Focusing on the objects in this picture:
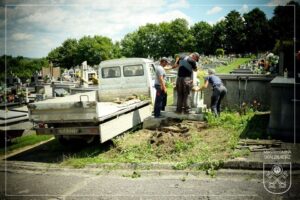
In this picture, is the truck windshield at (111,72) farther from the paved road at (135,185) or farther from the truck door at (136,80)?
the paved road at (135,185)

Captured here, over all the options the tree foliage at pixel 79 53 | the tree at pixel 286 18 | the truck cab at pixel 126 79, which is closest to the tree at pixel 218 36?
the tree foliage at pixel 79 53

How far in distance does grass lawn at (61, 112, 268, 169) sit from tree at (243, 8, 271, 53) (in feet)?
156

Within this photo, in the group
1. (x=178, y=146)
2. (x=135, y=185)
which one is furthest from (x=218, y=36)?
(x=135, y=185)

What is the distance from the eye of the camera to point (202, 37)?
8000cm

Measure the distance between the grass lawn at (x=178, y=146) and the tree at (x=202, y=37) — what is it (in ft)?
221

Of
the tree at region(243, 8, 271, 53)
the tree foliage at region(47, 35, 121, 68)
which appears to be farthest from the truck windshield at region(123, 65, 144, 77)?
the tree foliage at region(47, 35, 121, 68)

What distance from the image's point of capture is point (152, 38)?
91938 millimetres

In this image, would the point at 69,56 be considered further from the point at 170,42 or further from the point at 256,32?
the point at 256,32

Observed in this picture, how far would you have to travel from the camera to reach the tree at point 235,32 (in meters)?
54.7

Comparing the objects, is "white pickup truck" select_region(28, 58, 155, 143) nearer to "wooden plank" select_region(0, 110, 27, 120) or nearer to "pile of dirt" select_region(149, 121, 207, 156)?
"pile of dirt" select_region(149, 121, 207, 156)

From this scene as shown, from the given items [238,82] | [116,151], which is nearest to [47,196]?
[116,151]

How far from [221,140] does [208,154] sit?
0.83 m

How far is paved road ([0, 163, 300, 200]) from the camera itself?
179 inches

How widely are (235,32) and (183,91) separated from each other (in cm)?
5384
